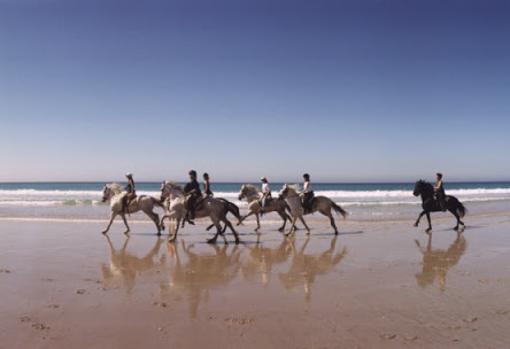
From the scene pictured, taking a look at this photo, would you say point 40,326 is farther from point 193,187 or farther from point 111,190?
point 111,190

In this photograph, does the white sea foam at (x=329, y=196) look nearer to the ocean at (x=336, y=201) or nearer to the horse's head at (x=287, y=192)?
the ocean at (x=336, y=201)

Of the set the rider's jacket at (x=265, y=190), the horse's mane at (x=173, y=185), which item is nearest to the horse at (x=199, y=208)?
the horse's mane at (x=173, y=185)

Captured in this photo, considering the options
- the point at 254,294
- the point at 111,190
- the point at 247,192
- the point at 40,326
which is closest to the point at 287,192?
the point at 247,192

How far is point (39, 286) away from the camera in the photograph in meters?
7.33

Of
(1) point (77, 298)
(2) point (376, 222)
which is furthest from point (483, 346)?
(2) point (376, 222)

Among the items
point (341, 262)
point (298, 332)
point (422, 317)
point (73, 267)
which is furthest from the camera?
point (341, 262)

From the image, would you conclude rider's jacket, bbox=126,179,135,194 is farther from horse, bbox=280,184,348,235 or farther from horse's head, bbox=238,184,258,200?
horse, bbox=280,184,348,235

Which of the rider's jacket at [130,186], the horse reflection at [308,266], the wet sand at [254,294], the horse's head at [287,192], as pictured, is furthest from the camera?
the rider's jacket at [130,186]

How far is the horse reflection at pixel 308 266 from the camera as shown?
7.66 meters

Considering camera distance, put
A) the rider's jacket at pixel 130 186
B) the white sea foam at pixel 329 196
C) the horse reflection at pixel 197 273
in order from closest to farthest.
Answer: the horse reflection at pixel 197 273 < the rider's jacket at pixel 130 186 < the white sea foam at pixel 329 196

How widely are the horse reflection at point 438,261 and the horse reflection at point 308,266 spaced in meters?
1.88

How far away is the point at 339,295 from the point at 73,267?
5648mm

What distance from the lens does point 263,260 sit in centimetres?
1004

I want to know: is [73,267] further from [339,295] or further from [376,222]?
[376,222]
